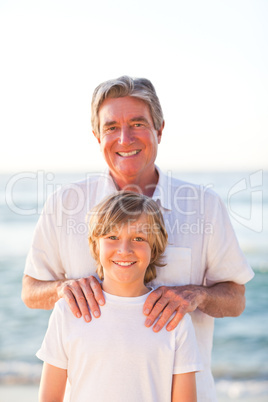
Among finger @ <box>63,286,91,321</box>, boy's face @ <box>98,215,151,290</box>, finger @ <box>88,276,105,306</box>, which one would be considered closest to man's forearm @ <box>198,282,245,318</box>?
boy's face @ <box>98,215,151,290</box>

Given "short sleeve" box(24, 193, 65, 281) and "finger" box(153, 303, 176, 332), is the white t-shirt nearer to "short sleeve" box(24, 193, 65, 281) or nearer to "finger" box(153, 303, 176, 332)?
"short sleeve" box(24, 193, 65, 281)

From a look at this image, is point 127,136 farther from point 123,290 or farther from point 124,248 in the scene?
point 123,290

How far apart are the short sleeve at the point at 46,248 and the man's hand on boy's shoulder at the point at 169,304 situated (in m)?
0.63

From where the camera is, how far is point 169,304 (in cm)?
200

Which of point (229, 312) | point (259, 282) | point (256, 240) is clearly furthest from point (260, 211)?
point (229, 312)

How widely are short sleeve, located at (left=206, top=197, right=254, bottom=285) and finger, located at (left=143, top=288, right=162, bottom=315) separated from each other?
1.39 feet

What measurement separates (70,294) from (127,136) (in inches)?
32.0

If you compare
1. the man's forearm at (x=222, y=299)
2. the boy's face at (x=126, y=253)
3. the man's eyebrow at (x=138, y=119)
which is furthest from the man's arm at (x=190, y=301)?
the man's eyebrow at (x=138, y=119)

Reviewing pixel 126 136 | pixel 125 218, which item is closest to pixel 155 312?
pixel 125 218

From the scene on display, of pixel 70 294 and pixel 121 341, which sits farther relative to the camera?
pixel 70 294

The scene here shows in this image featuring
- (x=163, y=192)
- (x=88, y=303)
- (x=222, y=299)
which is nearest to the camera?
(x=88, y=303)

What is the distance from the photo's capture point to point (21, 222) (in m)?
16.3

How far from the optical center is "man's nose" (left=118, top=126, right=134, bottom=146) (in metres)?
2.30

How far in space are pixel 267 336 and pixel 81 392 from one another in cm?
556
